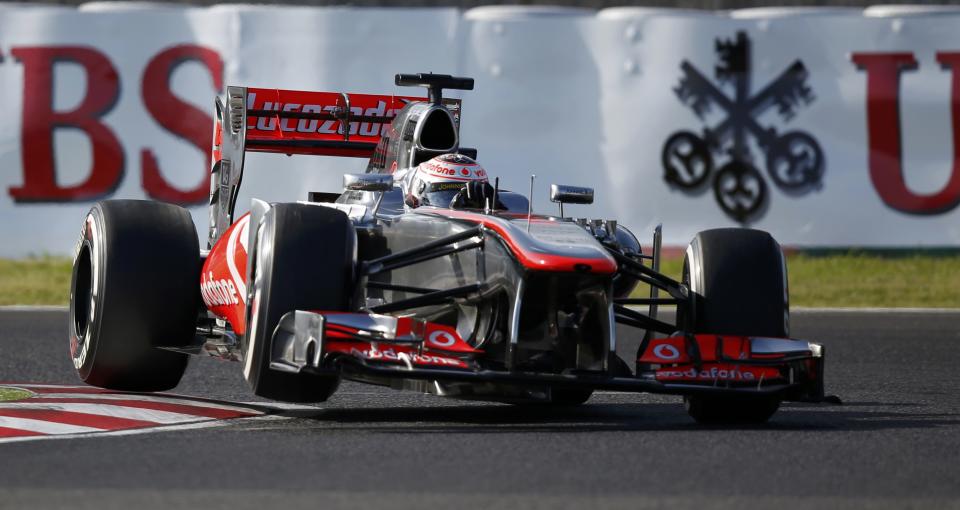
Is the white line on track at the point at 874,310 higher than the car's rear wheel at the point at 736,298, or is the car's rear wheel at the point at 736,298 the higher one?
the car's rear wheel at the point at 736,298

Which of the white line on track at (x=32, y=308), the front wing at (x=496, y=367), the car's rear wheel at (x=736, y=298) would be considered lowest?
the white line on track at (x=32, y=308)

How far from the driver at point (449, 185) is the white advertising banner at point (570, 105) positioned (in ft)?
22.3

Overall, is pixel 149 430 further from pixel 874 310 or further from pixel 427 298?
pixel 874 310

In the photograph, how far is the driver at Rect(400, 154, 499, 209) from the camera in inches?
322

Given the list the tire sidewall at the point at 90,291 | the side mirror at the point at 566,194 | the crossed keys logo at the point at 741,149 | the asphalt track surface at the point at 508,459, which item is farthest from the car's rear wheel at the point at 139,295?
the crossed keys logo at the point at 741,149

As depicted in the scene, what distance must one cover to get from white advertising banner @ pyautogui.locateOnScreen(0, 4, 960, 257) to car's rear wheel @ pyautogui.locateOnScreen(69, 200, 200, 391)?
6.98m

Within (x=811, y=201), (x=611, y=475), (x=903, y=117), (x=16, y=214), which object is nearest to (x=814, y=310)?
(x=811, y=201)

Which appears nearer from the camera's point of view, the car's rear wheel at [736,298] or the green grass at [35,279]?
the car's rear wheel at [736,298]

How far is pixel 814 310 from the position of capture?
47.7 ft

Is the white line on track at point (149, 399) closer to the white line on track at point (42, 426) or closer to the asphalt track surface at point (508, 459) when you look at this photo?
the asphalt track surface at point (508, 459)

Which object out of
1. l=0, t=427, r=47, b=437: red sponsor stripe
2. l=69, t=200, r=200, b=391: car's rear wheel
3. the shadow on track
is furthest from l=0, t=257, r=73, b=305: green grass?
l=0, t=427, r=47, b=437: red sponsor stripe

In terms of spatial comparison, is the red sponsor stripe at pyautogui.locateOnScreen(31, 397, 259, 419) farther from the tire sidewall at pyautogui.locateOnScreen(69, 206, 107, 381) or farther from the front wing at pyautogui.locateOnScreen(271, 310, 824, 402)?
the front wing at pyautogui.locateOnScreen(271, 310, 824, 402)

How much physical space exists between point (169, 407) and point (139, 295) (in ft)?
1.95

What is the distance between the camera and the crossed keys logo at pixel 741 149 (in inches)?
605
